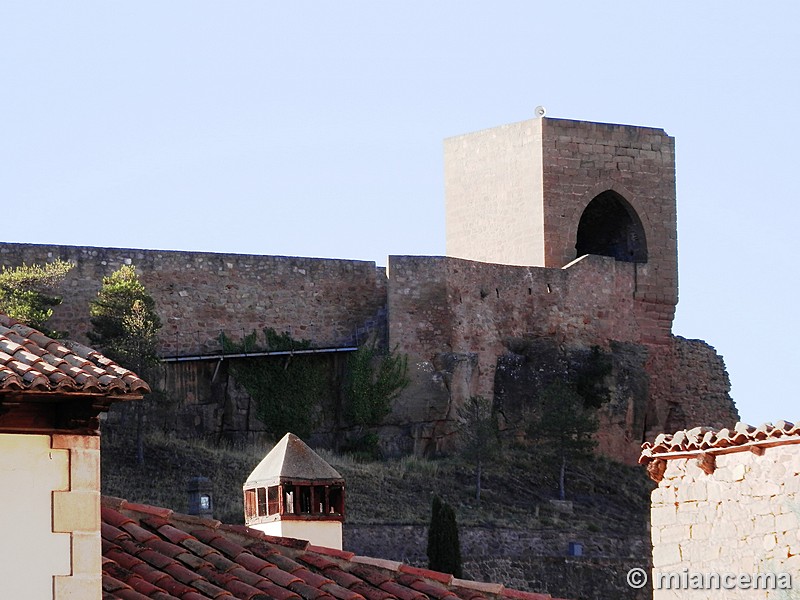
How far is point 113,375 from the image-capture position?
10.0 metres

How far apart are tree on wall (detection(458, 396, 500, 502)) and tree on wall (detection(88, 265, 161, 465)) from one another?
215 inches

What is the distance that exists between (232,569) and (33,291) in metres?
21.9

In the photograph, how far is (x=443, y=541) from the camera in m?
30.0

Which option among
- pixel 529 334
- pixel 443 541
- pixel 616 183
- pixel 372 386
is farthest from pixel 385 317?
pixel 443 541

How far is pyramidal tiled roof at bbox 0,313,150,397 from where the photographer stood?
977 cm

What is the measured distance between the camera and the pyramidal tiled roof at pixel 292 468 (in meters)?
16.7

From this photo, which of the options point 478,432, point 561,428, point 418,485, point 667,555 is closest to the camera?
point 667,555

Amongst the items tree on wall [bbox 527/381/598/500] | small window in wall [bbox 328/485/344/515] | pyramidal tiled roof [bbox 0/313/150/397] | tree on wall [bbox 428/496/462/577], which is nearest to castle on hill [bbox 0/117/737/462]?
tree on wall [bbox 527/381/598/500]

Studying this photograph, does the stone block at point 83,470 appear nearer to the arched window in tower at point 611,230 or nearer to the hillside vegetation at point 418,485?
the hillside vegetation at point 418,485

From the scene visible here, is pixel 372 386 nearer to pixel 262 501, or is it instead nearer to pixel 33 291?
pixel 33 291

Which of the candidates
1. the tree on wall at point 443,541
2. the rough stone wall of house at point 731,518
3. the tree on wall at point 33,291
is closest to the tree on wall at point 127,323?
the tree on wall at point 33,291

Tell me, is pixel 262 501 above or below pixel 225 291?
below

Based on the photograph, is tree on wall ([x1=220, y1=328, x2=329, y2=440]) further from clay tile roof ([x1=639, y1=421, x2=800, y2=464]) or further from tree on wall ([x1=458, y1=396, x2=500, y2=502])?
clay tile roof ([x1=639, y1=421, x2=800, y2=464])

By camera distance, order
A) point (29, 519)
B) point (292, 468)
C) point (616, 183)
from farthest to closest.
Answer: point (616, 183) → point (292, 468) → point (29, 519)
